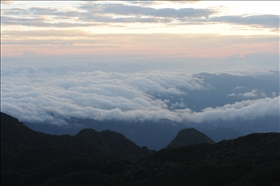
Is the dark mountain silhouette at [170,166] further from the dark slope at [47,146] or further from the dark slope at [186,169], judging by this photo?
the dark slope at [47,146]

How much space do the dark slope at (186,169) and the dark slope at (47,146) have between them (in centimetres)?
2460

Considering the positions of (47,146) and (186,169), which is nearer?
(186,169)

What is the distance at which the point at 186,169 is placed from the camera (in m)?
75.8

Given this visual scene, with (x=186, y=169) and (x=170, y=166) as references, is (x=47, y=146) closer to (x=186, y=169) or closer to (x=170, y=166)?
(x=170, y=166)

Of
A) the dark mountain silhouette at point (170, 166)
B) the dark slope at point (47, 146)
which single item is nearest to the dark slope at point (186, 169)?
the dark mountain silhouette at point (170, 166)

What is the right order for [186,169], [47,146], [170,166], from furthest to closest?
1. [47,146]
2. [170,166]
3. [186,169]

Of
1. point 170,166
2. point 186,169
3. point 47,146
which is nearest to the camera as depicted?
point 186,169


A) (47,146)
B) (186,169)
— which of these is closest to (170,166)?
(186,169)

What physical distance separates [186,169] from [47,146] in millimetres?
82301

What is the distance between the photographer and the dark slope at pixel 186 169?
214 feet

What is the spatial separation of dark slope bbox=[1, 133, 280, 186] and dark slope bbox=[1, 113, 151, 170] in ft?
80.7

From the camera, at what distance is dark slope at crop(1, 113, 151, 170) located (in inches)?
Answer: 5143

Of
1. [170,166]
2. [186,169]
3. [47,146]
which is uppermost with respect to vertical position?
[47,146]

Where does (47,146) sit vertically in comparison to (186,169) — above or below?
above
